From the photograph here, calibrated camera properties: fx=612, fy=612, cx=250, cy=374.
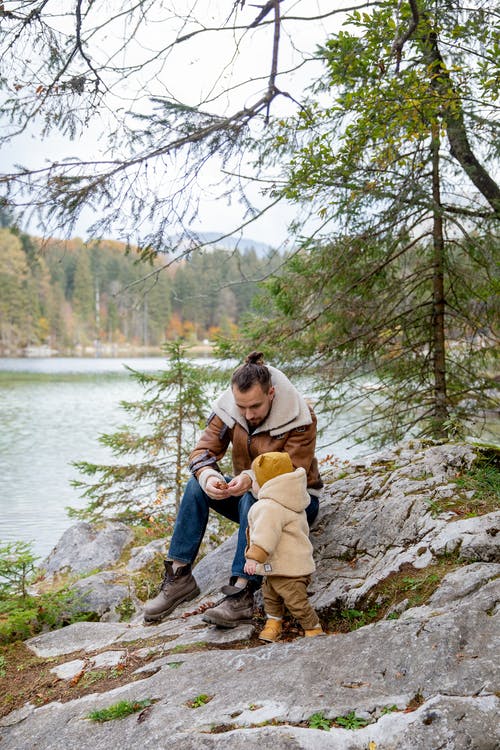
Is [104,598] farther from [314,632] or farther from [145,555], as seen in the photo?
[314,632]

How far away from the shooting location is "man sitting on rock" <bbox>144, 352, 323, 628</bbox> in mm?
3344

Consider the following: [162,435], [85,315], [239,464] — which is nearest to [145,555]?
[162,435]

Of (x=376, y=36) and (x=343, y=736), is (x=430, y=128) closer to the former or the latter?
(x=376, y=36)

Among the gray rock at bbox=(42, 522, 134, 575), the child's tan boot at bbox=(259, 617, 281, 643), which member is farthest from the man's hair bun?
the gray rock at bbox=(42, 522, 134, 575)

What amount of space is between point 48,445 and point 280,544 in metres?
14.2

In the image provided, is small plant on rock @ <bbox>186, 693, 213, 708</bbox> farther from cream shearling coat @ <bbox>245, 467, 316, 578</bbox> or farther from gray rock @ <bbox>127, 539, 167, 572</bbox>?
gray rock @ <bbox>127, 539, 167, 572</bbox>

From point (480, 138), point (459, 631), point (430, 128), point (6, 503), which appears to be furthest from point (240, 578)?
point (6, 503)

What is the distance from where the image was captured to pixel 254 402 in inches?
133

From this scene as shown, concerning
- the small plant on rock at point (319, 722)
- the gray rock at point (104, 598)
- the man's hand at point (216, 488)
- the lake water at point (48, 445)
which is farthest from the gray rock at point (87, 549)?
the small plant on rock at point (319, 722)

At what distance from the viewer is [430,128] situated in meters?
4.92

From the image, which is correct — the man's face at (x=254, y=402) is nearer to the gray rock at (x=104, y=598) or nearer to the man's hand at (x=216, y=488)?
the man's hand at (x=216, y=488)

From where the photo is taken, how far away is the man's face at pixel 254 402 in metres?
3.36

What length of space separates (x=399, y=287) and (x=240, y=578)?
3.79m

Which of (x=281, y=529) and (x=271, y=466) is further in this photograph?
(x=271, y=466)
